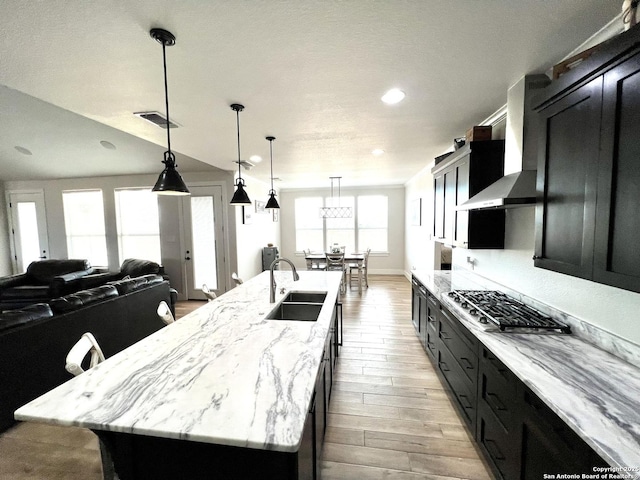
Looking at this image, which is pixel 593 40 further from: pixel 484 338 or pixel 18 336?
pixel 18 336

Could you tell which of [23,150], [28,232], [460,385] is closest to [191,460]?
[460,385]

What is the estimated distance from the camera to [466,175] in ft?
7.91

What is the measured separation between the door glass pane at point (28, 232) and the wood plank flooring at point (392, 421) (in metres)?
7.55

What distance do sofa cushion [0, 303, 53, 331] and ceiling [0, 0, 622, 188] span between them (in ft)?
5.69

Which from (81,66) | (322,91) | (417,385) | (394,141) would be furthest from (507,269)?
(81,66)

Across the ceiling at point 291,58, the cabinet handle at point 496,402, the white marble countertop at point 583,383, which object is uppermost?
the ceiling at point 291,58

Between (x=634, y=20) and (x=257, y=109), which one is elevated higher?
(x=257, y=109)

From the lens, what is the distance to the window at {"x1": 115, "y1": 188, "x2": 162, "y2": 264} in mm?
5512

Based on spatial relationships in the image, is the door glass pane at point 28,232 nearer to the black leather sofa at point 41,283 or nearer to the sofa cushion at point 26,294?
the black leather sofa at point 41,283

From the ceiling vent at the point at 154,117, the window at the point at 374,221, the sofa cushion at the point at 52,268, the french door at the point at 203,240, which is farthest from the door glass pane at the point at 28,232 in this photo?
the window at the point at 374,221

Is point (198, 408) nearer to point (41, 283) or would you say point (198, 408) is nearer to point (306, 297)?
point (306, 297)

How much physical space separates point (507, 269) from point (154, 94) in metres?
3.40

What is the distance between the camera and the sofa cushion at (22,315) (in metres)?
1.96

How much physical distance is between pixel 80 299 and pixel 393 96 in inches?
136
